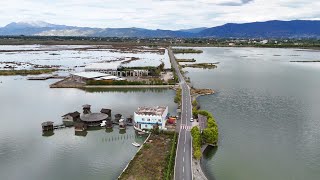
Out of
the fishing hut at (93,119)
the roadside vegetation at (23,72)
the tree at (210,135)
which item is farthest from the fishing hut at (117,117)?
the roadside vegetation at (23,72)

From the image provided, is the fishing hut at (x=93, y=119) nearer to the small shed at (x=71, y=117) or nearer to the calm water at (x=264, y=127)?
the small shed at (x=71, y=117)

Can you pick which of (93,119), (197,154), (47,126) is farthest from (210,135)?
(47,126)

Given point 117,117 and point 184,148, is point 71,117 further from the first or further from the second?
point 184,148

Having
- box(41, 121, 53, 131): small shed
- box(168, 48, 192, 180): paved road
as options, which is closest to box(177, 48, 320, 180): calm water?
box(168, 48, 192, 180): paved road

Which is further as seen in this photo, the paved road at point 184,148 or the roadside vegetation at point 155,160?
the roadside vegetation at point 155,160

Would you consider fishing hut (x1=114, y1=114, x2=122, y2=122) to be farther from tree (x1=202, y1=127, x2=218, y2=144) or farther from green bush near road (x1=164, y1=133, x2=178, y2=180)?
tree (x1=202, y1=127, x2=218, y2=144)
